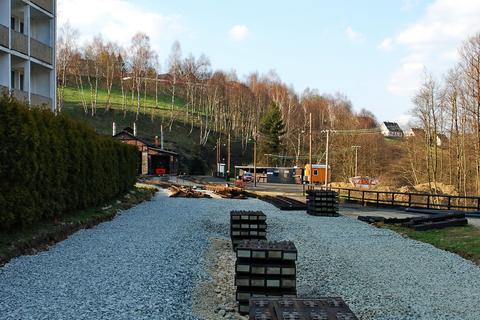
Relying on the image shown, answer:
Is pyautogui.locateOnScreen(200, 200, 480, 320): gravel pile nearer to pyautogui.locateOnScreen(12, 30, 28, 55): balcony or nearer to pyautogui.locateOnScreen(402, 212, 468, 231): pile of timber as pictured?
pyautogui.locateOnScreen(402, 212, 468, 231): pile of timber

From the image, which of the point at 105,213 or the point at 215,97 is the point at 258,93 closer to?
the point at 215,97

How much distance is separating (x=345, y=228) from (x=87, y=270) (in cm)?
1147

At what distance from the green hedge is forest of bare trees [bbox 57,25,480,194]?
28404 mm

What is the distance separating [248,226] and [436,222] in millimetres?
9043

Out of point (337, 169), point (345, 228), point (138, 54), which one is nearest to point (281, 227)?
point (345, 228)

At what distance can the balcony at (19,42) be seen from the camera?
22303 millimetres

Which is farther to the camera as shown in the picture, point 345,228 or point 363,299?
point 345,228

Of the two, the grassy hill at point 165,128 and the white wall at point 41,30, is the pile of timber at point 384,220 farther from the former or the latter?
the grassy hill at point 165,128

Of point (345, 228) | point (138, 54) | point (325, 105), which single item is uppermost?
point (138, 54)

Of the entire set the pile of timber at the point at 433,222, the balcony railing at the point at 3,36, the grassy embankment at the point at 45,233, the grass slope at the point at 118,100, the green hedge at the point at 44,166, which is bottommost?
the pile of timber at the point at 433,222

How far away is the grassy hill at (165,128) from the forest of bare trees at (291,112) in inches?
33.3

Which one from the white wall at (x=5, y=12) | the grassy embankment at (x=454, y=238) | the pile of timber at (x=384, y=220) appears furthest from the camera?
the white wall at (x=5, y=12)

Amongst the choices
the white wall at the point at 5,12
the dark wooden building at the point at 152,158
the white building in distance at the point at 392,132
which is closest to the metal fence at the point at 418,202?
the white wall at the point at 5,12

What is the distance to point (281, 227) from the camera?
58.0 ft
